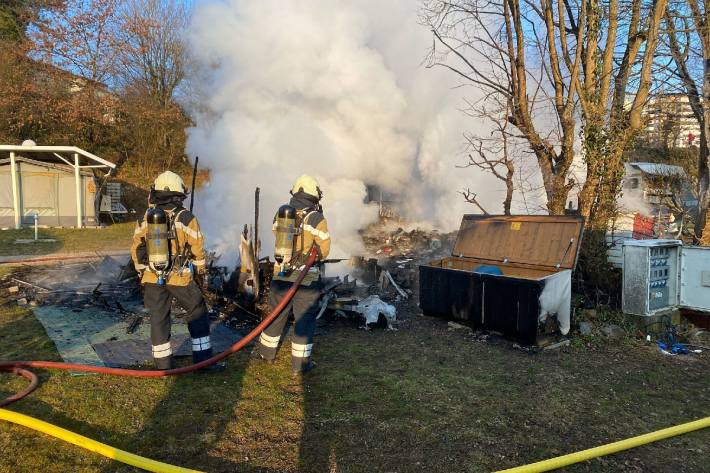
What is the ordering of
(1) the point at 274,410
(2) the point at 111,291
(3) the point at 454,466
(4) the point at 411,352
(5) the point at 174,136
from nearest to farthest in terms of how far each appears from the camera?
1. (3) the point at 454,466
2. (1) the point at 274,410
3. (4) the point at 411,352
4. (2) the point at 111,291
5. (5) the point at 174,136

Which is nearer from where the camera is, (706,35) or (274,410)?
(274,410)

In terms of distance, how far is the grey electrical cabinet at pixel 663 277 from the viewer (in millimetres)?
5934

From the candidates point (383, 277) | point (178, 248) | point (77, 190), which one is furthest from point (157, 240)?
point (77, 190)

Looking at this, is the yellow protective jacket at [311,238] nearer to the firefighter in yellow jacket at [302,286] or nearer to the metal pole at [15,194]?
the firefighter in yellow jacket at [302,286]

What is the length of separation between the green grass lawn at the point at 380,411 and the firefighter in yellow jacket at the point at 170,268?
361mm

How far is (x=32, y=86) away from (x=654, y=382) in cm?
2515

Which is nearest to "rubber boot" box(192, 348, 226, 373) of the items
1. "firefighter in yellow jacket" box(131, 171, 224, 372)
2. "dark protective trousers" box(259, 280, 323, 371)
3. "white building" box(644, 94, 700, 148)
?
"firefighter in yellow jacket" box(131, 171, 224, 372)

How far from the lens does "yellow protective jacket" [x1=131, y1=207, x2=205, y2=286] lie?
431 centimetres

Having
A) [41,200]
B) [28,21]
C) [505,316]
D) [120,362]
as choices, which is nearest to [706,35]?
[505,316]

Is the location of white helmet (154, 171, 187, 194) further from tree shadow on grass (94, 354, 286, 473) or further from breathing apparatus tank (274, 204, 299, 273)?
tree shadow on grass (94, 354, 286, 473)

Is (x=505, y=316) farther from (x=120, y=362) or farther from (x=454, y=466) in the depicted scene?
(x=120, y=362)

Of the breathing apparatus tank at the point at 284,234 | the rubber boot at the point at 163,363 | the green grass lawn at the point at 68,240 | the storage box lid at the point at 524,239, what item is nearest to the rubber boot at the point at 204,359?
the rubber boot at the point at 163,363

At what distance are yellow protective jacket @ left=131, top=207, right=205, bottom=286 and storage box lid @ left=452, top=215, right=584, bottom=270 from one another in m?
3.82

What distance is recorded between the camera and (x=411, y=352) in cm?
520
